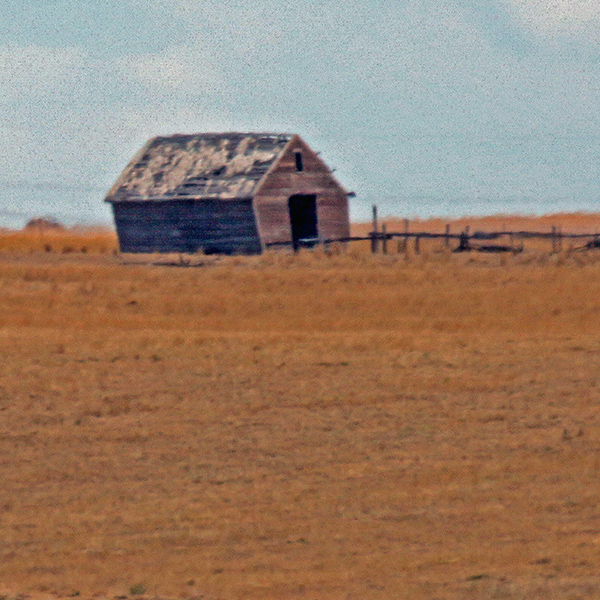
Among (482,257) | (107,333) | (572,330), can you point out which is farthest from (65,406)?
(482,257)

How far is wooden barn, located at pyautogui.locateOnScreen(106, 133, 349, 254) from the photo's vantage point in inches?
1627

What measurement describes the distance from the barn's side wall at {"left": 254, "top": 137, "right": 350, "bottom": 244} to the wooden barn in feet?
0.11

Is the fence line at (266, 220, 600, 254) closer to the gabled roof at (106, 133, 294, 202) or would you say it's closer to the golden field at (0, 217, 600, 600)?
the gabled roof at (106, 133, 294, 202)

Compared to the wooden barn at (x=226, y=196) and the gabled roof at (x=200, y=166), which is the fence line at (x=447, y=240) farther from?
the gabled roof at (x=200, y=166)

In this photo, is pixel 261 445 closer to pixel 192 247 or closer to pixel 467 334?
pixel 467 334

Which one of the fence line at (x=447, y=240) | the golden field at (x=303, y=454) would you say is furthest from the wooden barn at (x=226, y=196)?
the golden field at (x=303, y=454)

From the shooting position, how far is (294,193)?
4231 cm

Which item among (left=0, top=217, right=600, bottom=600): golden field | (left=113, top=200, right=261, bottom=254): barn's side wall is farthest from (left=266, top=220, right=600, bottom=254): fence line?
(left=0, top=217, right=600, bottom=600): golden field

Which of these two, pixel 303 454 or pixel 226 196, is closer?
pixel 303 454

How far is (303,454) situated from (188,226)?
3333 centimetres

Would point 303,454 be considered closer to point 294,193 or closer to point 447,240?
point 447,240

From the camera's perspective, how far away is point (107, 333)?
18406 mm

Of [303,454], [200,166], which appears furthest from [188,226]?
[303,454]

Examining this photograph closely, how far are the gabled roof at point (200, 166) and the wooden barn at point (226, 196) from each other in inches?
1.4
